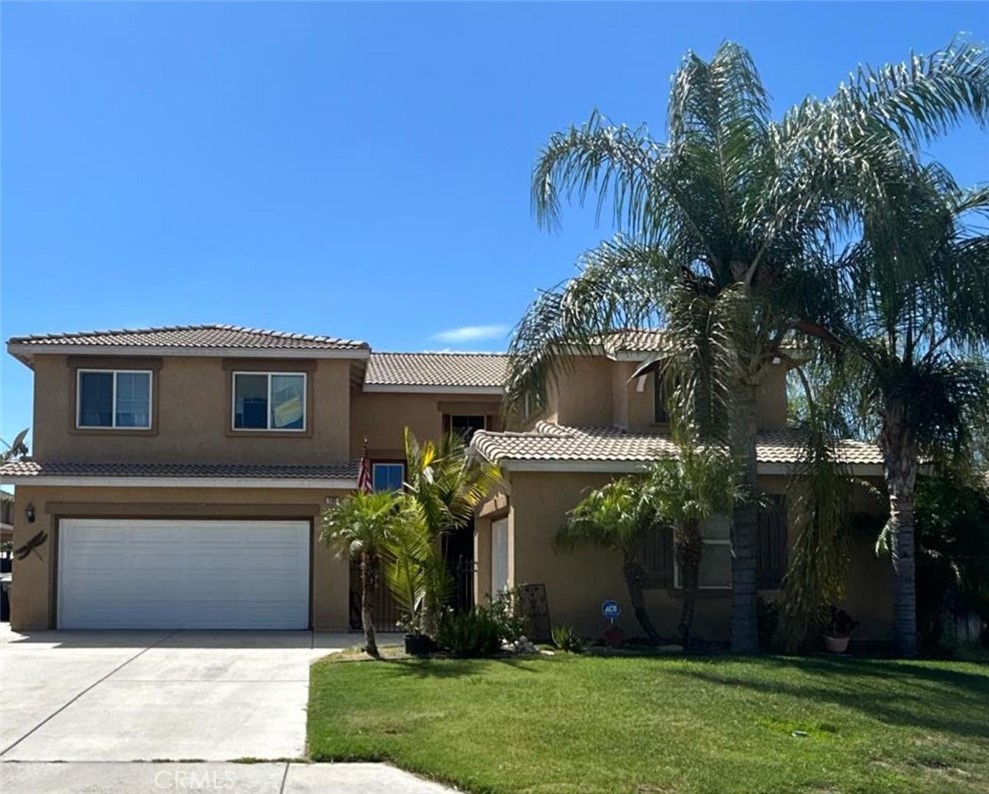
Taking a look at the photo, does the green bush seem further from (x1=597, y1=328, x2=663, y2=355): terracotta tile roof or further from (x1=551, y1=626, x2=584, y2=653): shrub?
(x1=597, y1=328, x2=663, y2=355): terracotta tile roof

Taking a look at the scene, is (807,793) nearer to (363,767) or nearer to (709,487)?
(363,767)

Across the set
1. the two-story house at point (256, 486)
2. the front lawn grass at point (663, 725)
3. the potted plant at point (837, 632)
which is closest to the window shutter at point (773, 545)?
the two-story house at point (256, 486)

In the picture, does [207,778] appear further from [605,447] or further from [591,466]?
[605,447]

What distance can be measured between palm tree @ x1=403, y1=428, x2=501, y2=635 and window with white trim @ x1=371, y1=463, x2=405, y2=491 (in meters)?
8.61

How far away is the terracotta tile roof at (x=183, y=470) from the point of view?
21422 millimetres

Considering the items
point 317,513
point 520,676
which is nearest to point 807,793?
point 520,676

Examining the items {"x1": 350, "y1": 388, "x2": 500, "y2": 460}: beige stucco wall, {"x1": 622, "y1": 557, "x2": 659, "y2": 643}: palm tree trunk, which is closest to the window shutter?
{"x1": 622, "y1": 557, "x2": 659, "y2": 643}: palm tree trunk

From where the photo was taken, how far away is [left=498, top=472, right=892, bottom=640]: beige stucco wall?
18.5 metres

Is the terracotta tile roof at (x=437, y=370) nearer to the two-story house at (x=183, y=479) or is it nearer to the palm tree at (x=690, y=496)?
the two-story house at (x=183, y=479)

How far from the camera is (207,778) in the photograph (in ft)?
29.7

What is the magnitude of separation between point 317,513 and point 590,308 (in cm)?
807

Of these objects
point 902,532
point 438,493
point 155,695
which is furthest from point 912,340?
point 155,695

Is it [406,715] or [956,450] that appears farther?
[956,450]

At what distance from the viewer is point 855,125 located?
1451cm
